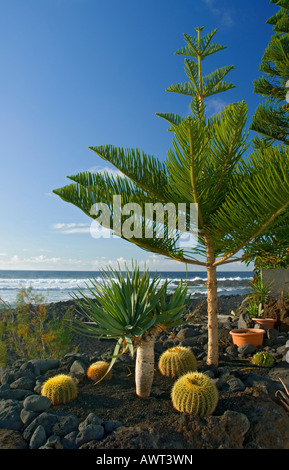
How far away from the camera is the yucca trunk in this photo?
2.92 meters

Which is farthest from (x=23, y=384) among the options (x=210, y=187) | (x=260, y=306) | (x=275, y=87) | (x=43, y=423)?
(x=275, y=87)

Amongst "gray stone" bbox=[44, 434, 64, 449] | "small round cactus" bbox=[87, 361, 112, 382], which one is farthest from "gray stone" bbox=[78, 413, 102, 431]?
"small round cactus" bbox=[87, 361, 112, 382]

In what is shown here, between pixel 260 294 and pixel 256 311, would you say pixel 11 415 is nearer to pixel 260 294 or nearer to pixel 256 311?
pixel 256 311

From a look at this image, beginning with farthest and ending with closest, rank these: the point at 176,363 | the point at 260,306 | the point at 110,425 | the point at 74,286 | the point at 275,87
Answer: the point at 74,286 < the point at 275,87 < the point at 260,306 < the point at 176,363 < the point at 110,425

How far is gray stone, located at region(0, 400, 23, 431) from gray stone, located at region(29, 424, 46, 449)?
0.25 metres

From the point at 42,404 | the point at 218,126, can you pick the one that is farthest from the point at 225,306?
the point at 42,404

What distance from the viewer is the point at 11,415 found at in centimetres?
262

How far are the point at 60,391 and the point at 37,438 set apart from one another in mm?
525

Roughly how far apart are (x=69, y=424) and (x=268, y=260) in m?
6.40

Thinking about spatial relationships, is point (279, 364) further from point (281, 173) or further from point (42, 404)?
point (42, 404)

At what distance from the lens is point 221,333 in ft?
18.4

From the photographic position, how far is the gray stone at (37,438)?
91.4 inches

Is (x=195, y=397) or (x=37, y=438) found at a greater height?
(x=195, y=397)

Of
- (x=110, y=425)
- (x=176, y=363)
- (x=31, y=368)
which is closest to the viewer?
(x=110, y=425)
